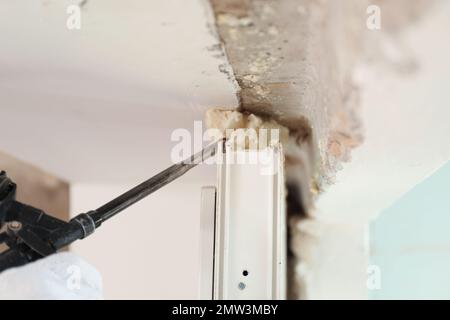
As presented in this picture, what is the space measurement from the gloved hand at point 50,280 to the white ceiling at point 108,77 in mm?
282

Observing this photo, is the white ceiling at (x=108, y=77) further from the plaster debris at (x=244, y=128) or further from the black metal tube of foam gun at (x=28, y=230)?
the black metal tube of foam gun at (x=28, y=230)

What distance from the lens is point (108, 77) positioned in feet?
2.46

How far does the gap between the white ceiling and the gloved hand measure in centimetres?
28

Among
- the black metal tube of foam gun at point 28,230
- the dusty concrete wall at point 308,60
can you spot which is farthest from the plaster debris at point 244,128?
the black metal tube of foam gun at point 28,230

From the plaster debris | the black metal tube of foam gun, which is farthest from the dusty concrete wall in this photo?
the black metal tube of foam gun

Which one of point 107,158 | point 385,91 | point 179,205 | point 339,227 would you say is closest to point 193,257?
point 179,205

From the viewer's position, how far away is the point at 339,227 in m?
1.07

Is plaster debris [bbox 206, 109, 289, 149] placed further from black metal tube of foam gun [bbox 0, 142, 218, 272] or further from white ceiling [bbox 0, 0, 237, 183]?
black metal tube of foam gun [bbox 0, 142, 218, 272]

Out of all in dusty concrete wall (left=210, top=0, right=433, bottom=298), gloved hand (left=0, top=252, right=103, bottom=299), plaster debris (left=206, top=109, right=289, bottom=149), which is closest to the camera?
dusty concrete wall (left=210, top=0, right=433, bottom=298)

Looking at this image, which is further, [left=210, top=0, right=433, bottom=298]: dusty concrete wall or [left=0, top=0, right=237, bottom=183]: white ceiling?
[left=0, top=0, right=237, bottom=183]: white ceiling

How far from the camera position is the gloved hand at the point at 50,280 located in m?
0.52

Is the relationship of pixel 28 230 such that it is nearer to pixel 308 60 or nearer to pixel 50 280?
pixel 50 280

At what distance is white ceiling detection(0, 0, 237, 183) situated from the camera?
567mm

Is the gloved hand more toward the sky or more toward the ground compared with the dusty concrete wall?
more toward the ground
